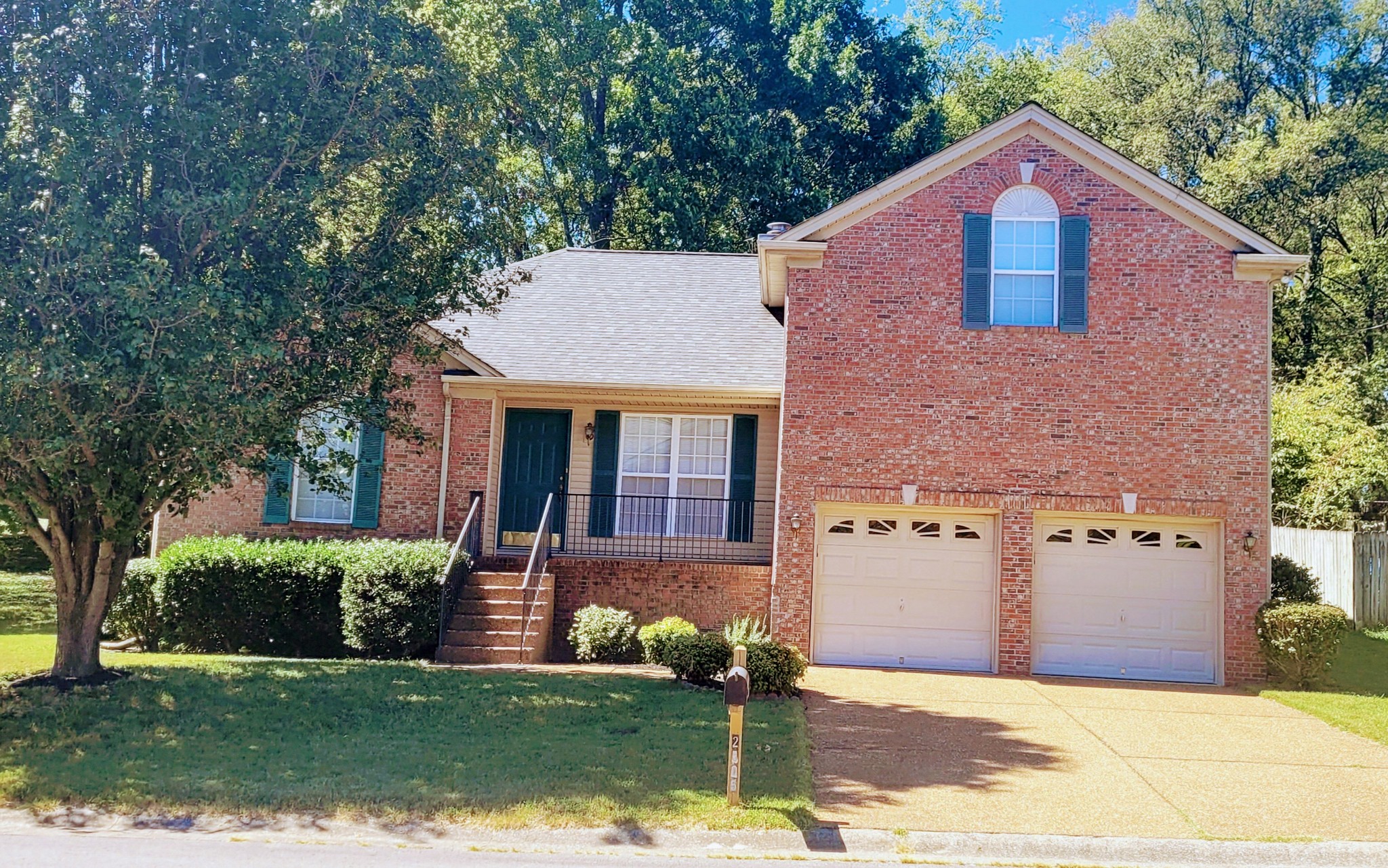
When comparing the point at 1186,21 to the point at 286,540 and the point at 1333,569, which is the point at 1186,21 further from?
the point at 286,540

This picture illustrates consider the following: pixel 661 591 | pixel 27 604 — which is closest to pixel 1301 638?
pixel 661 591

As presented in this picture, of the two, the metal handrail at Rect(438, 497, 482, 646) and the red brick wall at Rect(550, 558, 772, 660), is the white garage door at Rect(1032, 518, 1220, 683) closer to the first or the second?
the red brick wall at Rect(550, 558, 772, 660)

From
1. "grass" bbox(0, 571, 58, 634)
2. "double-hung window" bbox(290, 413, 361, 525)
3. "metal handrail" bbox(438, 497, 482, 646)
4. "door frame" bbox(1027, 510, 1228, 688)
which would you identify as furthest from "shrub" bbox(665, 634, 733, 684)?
"grass" bbox(0, 571, 58, 634)

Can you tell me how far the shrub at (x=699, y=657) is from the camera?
11.9 m

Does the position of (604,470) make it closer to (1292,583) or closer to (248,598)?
(248,598)

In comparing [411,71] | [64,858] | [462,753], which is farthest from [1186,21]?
[64,858]

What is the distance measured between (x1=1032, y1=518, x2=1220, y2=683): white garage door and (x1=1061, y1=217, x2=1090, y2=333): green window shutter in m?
2.62

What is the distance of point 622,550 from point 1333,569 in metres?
13.5

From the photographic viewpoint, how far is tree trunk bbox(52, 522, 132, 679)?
1132cm

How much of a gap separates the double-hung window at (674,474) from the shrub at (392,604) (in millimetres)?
3589

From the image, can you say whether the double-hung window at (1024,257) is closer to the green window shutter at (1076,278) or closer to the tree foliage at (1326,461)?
the green window shutter at (1076,278)

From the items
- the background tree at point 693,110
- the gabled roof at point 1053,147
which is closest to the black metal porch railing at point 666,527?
the gabled roof at point 1053,147

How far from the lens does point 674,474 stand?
16797mm

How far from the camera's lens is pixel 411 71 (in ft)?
36.7
